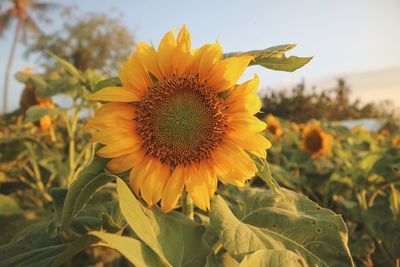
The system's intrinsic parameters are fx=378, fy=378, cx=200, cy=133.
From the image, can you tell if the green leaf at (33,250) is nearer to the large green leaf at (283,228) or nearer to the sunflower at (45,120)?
the large green leaf at (283,228)

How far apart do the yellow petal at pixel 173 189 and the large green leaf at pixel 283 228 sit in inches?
4.0

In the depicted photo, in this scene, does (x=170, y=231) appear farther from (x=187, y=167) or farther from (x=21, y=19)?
(x=21, y=19)

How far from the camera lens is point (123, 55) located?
3212 centimetres

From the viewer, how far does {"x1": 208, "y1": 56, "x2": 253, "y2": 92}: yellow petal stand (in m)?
0.99

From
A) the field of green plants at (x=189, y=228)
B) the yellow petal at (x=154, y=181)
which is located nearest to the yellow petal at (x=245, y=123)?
the field of green plants at (x=189, y=228)

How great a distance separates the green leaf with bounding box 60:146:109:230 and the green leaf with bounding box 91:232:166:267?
0.22m

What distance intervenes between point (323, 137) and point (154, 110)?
2.96 m

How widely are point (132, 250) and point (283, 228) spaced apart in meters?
0.50

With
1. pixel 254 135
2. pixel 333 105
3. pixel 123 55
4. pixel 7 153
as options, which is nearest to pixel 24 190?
pixel 7 153

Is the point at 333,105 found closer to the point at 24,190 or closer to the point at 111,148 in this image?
the point at 24,190

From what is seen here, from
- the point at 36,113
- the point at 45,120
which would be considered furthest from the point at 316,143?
the point at 36,113

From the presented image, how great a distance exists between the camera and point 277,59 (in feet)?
3.39

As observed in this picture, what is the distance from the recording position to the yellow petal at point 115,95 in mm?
993

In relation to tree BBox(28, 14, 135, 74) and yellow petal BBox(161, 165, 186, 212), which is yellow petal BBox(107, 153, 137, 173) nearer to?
yellow petal BBox(161, 165, 186, 212)
